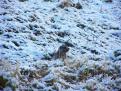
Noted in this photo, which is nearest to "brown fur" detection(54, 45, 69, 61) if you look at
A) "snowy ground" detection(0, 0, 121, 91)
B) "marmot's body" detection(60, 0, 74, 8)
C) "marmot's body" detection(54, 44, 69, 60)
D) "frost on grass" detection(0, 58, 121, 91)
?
"marmot's body" detection(54, 44, 69, 60)

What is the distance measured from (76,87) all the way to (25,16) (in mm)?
3800

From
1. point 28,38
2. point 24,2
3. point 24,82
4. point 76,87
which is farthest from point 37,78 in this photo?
point 24,2

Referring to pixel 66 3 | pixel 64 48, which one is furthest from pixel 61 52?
pixel 66 3

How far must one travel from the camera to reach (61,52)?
24.6ft

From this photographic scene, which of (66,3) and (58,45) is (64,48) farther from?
(66,3)

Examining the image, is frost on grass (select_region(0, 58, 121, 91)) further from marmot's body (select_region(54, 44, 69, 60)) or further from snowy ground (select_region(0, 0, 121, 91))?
marmot's body (select_region(54, 44, 69, 60))

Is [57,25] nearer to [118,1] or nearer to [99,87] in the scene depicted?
[99,87]

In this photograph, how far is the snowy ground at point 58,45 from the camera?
6148mm

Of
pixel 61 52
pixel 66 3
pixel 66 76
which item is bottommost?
pixel 66 76

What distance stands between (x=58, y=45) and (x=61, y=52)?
0.63 m

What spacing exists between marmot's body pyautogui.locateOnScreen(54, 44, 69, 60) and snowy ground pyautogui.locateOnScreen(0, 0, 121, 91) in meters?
0.19

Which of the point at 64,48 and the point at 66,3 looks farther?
the point at 66,3

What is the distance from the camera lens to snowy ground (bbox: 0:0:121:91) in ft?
20.2

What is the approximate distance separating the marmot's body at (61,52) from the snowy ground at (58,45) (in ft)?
0.61
